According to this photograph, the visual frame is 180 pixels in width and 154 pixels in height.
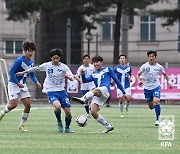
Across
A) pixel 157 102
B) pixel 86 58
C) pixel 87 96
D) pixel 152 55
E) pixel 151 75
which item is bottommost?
pixel 157 102

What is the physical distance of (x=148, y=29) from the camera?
61.8 meters

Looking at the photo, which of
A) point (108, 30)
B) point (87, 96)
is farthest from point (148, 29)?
point (87, 96)

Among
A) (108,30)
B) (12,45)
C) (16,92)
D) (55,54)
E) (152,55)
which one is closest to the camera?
(55,54)

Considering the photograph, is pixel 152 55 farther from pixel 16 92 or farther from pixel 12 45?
pixel 12 45

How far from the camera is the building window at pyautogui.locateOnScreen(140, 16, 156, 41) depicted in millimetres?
61750

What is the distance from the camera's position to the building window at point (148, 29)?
61.8 m

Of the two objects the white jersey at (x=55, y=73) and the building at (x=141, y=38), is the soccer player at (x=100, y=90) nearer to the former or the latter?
the white jersey at (x=55, y=73)

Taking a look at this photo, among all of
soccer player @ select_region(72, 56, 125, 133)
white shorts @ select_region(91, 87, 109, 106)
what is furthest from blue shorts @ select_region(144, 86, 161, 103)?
white shorts @ select_region(91, 87, 109, 106)

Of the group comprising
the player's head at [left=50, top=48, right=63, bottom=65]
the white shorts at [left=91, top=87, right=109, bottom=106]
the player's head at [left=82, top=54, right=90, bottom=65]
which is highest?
the player's head at [left=50, top=48, right=63, bottom=65]

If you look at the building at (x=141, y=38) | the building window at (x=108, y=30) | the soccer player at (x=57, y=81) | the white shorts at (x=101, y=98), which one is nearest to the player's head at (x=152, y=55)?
the white shorts at (x=101, y=98)

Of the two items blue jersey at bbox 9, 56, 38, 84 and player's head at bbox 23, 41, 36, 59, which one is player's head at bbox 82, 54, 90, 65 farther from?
player's head at bbox 23, 41, 36, 59

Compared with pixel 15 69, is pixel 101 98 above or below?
below

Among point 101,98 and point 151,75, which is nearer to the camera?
point 101,98

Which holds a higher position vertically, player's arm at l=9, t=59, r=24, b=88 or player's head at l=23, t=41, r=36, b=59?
player's head at l=23, t=41, r=36, b=59
